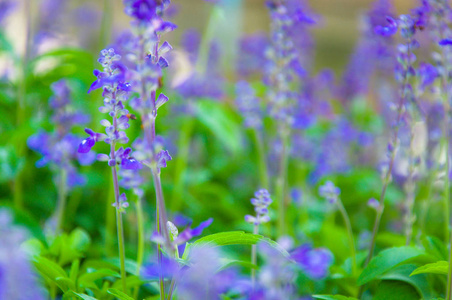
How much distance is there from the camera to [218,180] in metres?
3.22

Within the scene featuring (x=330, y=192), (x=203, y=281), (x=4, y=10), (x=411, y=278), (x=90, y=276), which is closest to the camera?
(x=203, y=281)

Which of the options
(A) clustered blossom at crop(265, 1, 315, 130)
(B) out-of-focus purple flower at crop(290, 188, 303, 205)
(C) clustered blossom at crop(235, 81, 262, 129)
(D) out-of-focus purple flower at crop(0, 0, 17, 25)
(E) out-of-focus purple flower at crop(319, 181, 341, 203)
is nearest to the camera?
(E) out-of-focus purple flower at crop(319, 181, 341, 203)

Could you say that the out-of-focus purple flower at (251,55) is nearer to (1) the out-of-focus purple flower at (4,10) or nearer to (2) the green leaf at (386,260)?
(1) the out-of-focus purple flower at (4,10)

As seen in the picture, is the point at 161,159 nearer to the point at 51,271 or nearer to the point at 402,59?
the point at 51,271

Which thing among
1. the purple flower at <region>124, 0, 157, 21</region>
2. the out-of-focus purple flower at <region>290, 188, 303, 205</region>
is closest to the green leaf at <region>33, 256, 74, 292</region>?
the purple flower at <region>124, 0, 157, 21</region>

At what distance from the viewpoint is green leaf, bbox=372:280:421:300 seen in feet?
4.58

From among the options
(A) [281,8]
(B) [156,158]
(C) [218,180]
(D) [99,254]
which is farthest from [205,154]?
(B) [156,158]

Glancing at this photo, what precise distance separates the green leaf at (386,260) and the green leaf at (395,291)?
0.10 m

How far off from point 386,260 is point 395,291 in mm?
179

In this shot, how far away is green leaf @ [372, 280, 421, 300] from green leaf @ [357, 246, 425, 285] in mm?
103

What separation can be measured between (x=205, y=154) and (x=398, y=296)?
230cm

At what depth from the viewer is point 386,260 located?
1.31m

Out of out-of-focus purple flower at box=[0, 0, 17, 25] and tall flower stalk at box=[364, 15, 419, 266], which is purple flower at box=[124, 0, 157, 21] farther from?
out-of-focus purple flower at box=[0, 0, 17, 25]

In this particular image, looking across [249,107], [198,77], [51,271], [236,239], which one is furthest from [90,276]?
[198,77]
